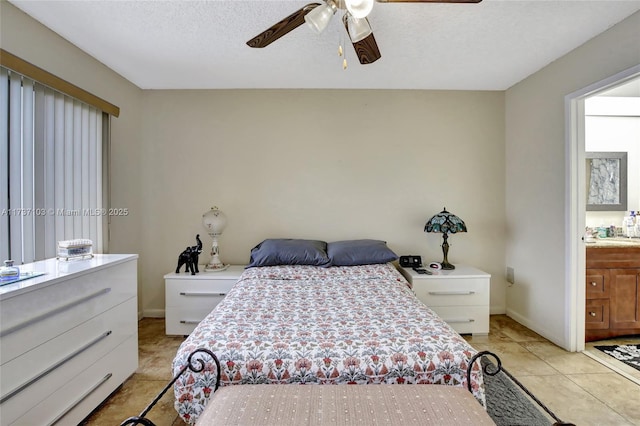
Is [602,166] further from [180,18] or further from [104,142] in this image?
[104,142]

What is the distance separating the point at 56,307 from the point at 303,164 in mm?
2348

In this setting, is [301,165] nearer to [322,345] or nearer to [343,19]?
[343,19]

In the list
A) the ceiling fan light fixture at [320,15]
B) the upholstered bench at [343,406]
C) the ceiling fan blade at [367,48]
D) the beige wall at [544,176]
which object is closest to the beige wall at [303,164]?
the beige wall at [544,176]

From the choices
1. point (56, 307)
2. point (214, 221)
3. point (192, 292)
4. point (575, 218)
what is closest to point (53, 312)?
point (56, 307)

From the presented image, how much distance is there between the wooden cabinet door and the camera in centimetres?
262

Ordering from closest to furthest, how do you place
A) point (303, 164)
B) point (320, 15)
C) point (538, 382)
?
1. point (320, 15)
2. point (538, 382)
3. point (303, 164)

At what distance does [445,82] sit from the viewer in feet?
10.0

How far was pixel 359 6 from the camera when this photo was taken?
1.33 meters

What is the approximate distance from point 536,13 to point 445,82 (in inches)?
43.4

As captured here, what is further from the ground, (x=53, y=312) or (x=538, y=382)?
(x=53, y=312)

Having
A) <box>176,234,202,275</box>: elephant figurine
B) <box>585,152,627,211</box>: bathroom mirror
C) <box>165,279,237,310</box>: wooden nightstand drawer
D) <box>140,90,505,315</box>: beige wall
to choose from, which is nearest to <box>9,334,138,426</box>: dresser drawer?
<box>165,279,237,310</box>: wooden nightstand drawer

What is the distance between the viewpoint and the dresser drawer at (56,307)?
1275mm

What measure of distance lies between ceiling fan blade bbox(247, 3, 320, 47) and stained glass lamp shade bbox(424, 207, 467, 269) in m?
2.20

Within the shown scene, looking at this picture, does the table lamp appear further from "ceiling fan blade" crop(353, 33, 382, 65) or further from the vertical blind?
"ceiling fan blade" crop(353, 33, 382, 65)
